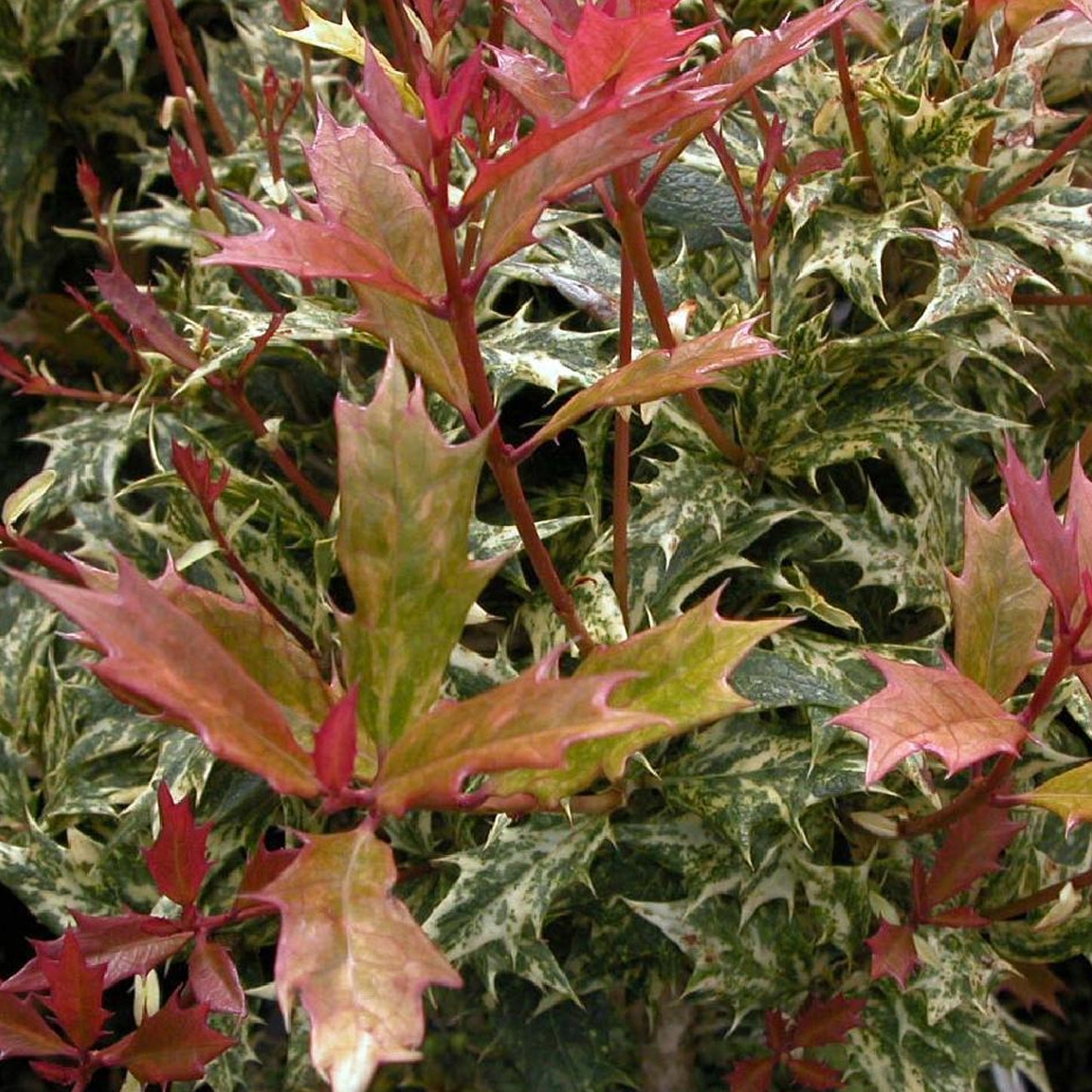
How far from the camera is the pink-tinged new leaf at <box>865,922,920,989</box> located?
695mm

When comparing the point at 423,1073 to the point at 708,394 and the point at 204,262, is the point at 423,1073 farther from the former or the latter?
the point at 204,262

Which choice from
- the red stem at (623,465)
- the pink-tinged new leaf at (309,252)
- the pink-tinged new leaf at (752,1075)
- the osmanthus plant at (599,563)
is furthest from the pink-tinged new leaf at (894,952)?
the pink-tinged new leaf at (309,252)

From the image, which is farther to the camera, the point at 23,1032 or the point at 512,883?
the point at 512,883

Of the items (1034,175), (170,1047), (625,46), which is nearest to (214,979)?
(170,1047)

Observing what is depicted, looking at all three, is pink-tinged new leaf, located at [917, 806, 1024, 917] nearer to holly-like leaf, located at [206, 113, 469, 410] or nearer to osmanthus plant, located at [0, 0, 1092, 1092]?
osmanthus plant, located at [0, 0, 1092, 1092]

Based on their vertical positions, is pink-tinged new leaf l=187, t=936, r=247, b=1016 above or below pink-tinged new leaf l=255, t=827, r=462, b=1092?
below

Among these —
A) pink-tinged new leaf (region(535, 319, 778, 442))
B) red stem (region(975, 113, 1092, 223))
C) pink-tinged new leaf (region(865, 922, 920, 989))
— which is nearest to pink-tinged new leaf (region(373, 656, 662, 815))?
pink-tinged new leaf (region(535, 319, 778, 442))

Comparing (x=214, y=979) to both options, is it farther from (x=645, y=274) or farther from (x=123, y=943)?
(x=645, y=274)

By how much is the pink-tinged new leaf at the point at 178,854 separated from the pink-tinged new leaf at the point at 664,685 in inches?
5.9

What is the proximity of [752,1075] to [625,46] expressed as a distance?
573 millimetres

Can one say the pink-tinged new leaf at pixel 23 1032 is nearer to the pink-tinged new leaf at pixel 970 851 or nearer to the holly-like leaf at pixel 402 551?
the holly-like leaf at pixel 402 551

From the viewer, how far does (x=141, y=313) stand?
72cm

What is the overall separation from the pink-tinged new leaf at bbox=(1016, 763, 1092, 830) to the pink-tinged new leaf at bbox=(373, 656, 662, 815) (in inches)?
8.6

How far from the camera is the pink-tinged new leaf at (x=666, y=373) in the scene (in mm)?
531
